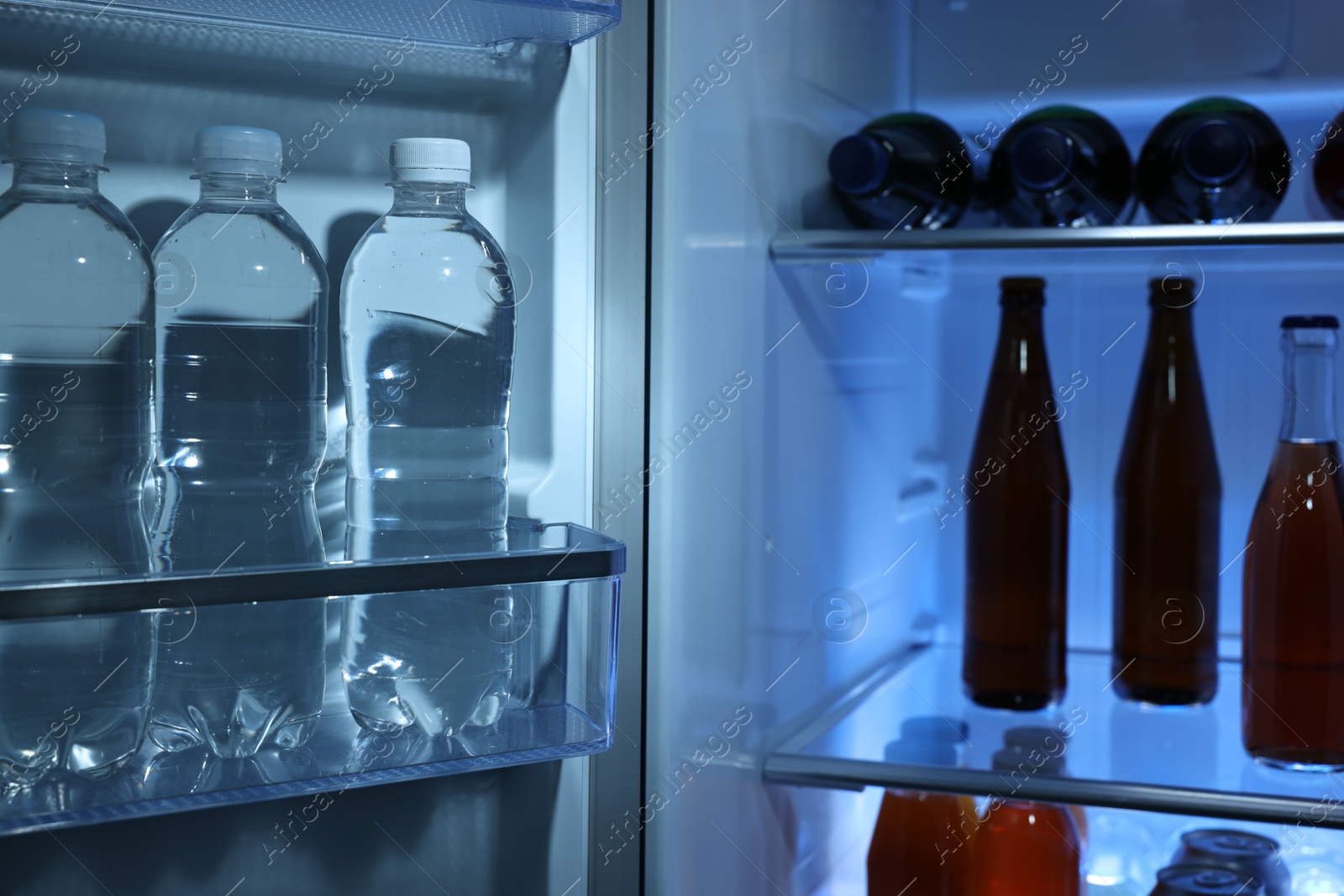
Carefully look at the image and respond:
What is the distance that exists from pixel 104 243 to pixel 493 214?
0.26 metres

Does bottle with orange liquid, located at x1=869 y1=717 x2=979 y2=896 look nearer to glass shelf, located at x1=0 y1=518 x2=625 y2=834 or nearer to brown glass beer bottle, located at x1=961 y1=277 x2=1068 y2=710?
brown glass beer bottle, located at x1=961 y1=277 x2=1068 y2=710

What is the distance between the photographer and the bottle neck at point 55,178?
624mm

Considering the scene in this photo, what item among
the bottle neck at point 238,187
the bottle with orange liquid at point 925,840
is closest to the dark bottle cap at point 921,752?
the bottle with orange liquid at point 925,840

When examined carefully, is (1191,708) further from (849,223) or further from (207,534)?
(207,534)

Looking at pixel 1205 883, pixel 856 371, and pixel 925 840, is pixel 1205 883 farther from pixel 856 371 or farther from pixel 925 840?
pixel 856 371

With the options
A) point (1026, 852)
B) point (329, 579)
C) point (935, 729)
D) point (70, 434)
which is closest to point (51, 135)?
point (70, 434)

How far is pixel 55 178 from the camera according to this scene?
2.07 ft

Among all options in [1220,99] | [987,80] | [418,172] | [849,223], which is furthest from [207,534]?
[987,80]

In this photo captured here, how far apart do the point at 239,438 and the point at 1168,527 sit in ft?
3.16

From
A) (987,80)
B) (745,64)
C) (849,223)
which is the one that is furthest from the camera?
(987,80)

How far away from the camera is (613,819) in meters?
0.83

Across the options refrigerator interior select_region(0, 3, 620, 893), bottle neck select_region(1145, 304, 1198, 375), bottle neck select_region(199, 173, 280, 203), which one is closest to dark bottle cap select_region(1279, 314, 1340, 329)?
bottle neck select_region(1145, 304, 1198, 375)

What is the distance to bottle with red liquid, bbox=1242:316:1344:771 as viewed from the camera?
104cm

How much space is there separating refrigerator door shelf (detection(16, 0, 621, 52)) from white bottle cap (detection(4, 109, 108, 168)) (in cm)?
8
